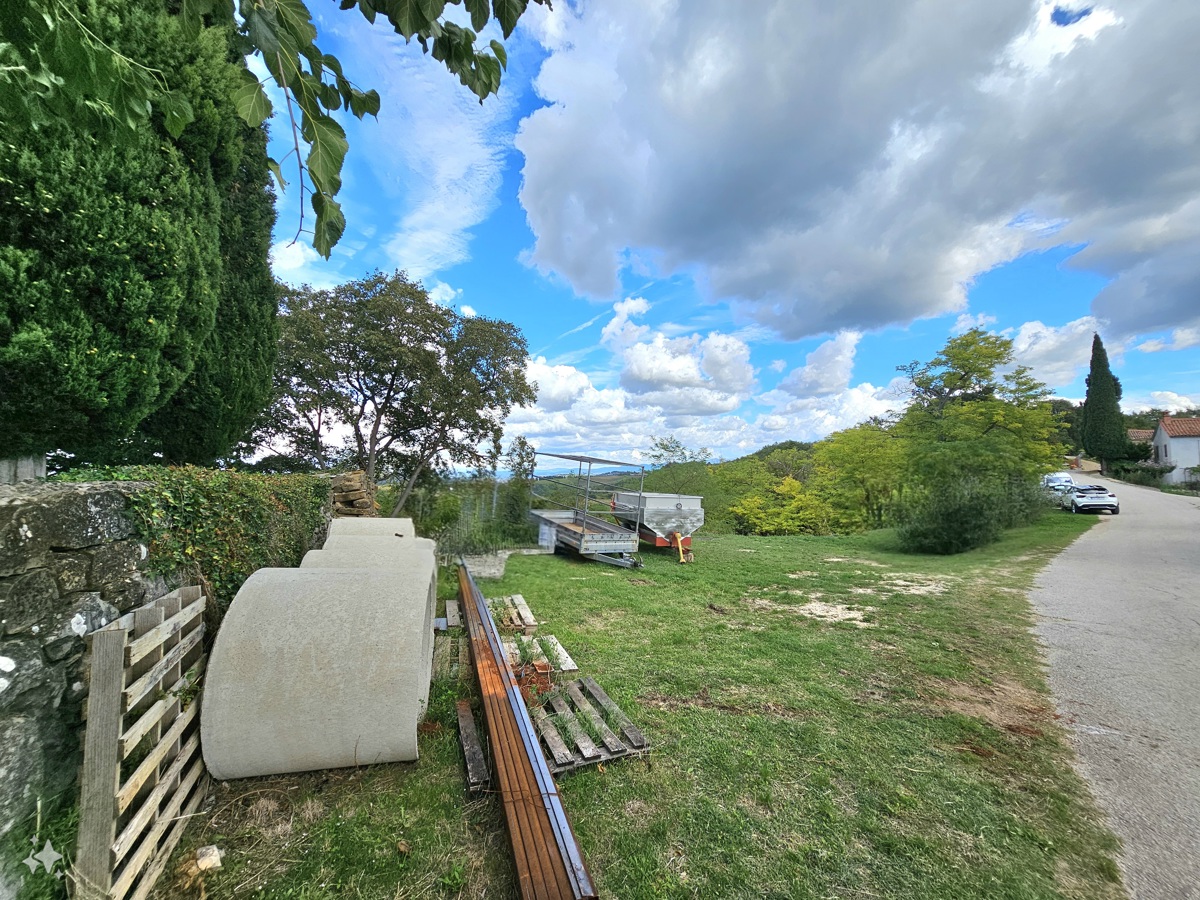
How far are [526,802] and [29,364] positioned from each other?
4.19m

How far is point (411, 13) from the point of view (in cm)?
116

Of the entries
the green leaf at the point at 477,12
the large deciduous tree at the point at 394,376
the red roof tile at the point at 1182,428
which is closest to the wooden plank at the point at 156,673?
the green leaf at the point at 477,12

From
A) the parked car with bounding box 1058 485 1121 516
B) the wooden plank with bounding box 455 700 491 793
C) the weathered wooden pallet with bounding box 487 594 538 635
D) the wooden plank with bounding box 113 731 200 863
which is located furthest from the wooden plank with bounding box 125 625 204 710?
the parked car with bounding box 1058 485 1121 516

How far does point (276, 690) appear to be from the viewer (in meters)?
2.55

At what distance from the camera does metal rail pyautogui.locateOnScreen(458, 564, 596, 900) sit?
6.70 feet

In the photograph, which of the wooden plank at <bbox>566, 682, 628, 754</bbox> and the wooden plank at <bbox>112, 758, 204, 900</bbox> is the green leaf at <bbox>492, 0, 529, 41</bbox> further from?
the wooden plank at <bbox>566, 682, 628, 754</bbox>

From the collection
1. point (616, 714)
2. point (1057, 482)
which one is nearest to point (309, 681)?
point (616, 714)

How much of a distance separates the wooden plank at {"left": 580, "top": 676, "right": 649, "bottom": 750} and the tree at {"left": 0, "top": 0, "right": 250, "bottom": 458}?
4.28m

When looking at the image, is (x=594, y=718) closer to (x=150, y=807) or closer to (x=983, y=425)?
(x=150, y=807)

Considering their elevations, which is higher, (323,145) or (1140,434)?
(1140,434)

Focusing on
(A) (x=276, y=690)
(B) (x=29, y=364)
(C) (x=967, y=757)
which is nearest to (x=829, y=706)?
(C) (x=967, y=757)

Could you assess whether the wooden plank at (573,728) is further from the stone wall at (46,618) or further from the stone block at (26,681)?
the stone block at (26,681)

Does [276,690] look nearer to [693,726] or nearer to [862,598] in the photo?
[693,726]

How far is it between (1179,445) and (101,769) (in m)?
60.8
